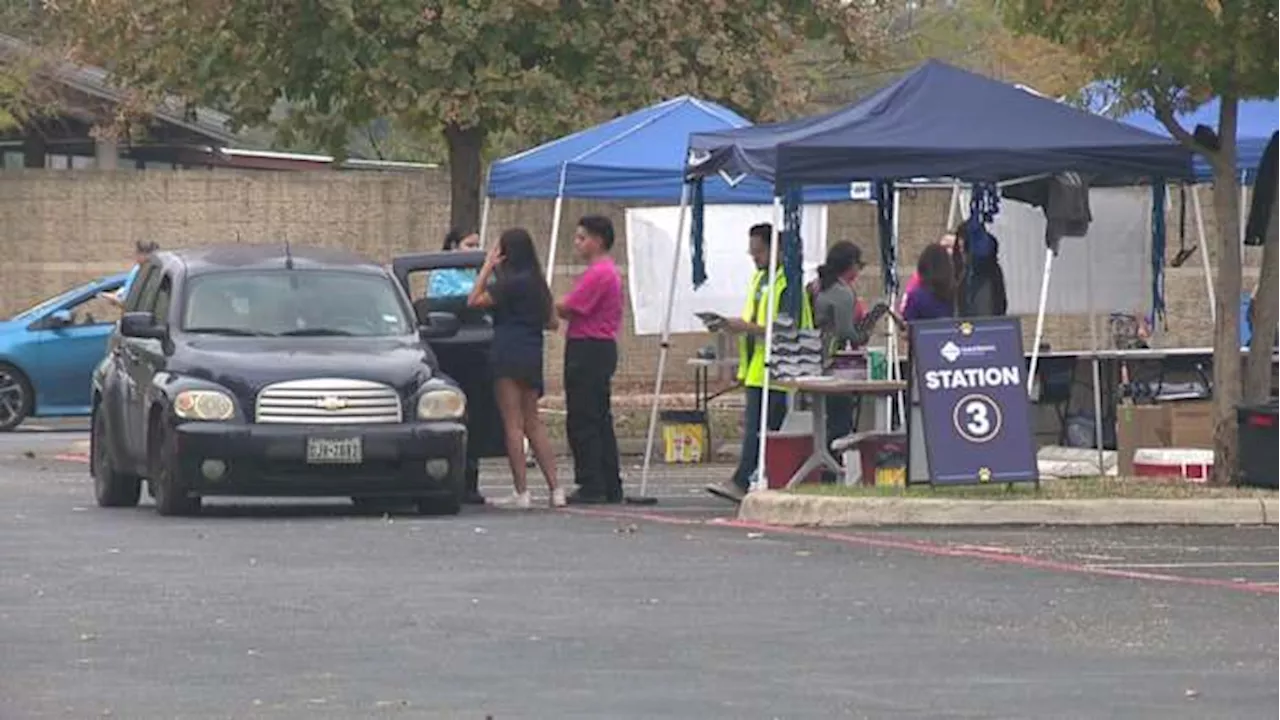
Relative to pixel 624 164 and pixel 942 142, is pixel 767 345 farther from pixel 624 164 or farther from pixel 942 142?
pixel 624 164

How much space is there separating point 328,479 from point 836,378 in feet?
11.4

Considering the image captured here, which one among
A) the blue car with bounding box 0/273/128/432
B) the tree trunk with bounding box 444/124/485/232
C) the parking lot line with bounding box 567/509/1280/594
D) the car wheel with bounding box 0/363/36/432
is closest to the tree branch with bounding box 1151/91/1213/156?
the parking lot line with bounding box 567/509/1280/594

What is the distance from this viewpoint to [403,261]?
69.4ft

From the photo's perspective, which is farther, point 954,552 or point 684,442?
point 684,442

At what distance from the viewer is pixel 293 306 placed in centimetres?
2014

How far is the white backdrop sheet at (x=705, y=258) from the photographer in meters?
26.8

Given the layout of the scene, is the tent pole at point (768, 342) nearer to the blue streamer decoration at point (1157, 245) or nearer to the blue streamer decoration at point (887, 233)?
the blue streamer decoration at point (887, 233)

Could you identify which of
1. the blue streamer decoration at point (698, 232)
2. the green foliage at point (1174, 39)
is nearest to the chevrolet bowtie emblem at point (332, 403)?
the blue streamer decoration at point (698, 232)

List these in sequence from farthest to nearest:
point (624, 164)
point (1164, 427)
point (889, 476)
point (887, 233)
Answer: point (624, 164), point (887, 233), point (1164, 427), point (889, 476)

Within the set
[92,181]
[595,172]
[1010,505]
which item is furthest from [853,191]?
[92,181]

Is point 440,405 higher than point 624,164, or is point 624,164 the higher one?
point 624,164

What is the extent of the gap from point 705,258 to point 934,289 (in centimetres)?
543

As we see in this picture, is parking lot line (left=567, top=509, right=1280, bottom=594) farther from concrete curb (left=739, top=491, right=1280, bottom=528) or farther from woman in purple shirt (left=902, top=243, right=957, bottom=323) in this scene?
woman in purple shirt (left=902, top=243, right=957, bottom=323)

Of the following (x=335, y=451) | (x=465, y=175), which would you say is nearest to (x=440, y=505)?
(x=335, y=451)
